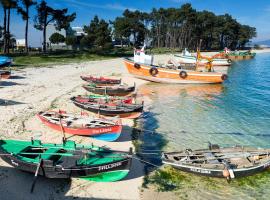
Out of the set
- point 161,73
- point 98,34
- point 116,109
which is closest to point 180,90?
point 161,73

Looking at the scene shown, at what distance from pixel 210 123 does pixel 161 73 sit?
17.0 meters

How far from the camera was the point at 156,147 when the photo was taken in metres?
17.8

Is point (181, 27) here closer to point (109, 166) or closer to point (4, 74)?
point (4, 74)

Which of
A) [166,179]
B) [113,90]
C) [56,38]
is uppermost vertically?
[56,38]

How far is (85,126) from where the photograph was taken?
17234mm

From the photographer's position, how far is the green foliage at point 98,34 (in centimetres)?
7900

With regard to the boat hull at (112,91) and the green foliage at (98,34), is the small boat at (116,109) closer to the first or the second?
the boat hull at (112,91)

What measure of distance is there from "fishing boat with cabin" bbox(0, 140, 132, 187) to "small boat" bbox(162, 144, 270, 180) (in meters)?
2.38

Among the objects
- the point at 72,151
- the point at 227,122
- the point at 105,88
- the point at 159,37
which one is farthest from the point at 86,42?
the point at 72,151

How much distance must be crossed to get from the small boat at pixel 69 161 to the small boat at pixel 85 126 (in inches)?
126

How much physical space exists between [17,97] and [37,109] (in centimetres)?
422

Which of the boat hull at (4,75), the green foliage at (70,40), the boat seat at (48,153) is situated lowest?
the boat seat at (48,153)

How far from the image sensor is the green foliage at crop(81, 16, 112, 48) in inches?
3110

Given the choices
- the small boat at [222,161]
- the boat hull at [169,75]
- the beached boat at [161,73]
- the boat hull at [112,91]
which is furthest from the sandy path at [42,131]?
the boat hull at [112,91]
